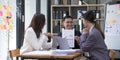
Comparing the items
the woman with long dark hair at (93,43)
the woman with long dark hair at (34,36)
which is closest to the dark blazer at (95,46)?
the woman with long dark hair at (93,43)

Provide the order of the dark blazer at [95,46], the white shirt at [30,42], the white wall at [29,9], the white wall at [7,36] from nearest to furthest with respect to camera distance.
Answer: the dark blazer at [95,46], the white shirt at [30,42], the white wall at [7,36], the white wall at [29,9]

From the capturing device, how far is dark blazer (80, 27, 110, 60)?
360 centimetres

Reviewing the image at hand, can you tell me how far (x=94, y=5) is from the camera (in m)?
7.00

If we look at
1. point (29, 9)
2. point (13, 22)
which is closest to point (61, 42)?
point (13, 22)

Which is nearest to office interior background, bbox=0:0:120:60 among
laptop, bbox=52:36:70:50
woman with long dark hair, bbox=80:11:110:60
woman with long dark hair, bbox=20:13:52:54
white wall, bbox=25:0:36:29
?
white wall, bbox=25:0:36:29

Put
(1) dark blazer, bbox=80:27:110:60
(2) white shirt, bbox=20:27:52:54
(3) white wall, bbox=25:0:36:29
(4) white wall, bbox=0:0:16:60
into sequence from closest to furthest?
(1) dark blazer, bbox=80:27:110:60 → (2) white shirt, bbox=20:27:52:54 → (4) white wall, bbox=0:0:16:60 → (3) white wall, bbox=25:0:36:29

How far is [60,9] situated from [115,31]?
7.12 feet

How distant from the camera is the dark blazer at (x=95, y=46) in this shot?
3598 mm

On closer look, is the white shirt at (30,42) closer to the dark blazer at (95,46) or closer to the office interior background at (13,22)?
the dark blazer at (95,46)

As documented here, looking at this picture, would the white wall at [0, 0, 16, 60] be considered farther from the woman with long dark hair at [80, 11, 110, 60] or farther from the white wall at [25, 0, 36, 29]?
the woman with long dark hair at [80, 11, 110, 60]

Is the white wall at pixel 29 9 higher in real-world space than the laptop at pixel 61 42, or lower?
higher

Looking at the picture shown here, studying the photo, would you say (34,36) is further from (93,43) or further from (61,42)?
(93,43)

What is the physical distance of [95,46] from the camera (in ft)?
11.9

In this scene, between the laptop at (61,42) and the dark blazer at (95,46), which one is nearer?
the dark blazer at (95,46)
